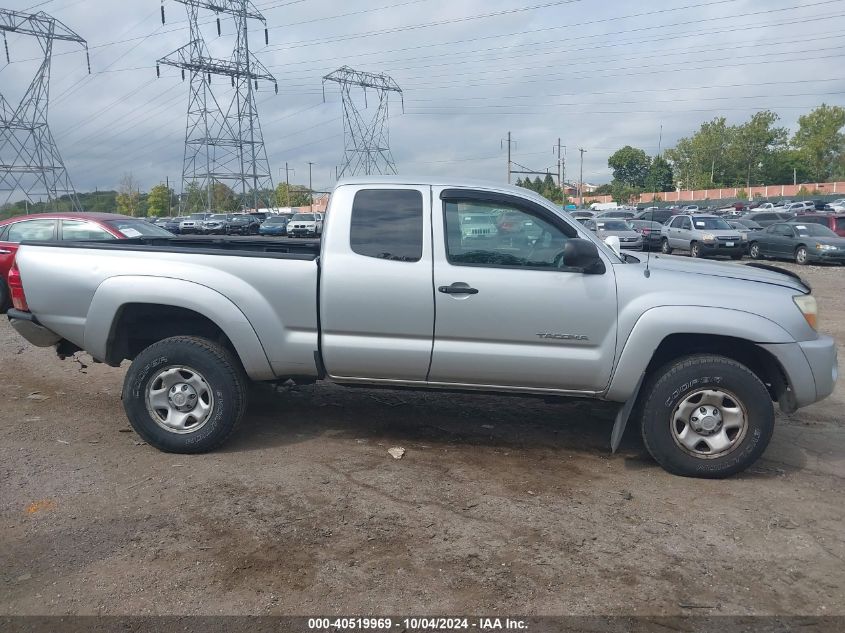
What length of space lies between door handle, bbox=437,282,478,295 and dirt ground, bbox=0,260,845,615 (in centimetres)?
121

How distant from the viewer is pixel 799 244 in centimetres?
2150

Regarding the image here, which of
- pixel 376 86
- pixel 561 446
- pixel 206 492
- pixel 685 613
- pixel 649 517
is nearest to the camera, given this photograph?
pixel 685 613

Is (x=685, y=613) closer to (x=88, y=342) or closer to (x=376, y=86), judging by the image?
(x=88, y=342)

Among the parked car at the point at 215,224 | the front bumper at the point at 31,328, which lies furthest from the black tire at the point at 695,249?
the parked car at the point at 215,224

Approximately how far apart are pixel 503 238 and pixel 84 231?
27.1ft

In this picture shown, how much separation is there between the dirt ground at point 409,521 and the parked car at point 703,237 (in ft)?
60.2

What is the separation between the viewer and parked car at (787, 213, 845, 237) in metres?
23.2

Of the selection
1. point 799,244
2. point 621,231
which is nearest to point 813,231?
point 799,244

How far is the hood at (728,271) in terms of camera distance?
4669 millimetres

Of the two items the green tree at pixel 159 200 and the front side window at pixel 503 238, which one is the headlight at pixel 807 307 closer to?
the front side window at pixel 503 238

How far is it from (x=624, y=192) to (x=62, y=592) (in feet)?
266

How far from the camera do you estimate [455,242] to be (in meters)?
4.67

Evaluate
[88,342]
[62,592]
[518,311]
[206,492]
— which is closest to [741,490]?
[518,311]

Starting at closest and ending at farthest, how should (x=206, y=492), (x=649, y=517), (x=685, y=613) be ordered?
(x=685, y=613) < (x=649, y=517) < (x=206, y=492)
